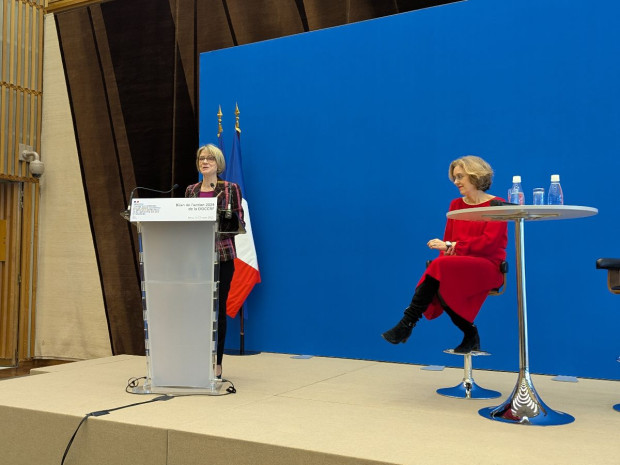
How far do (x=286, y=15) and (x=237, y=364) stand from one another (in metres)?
2.79

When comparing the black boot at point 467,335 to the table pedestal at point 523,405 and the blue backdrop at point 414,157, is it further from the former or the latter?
the blue backdrop at point 414,157

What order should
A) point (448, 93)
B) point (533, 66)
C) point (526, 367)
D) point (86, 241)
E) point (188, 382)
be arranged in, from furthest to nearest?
point (86, 241) → point (448, 93) → point (533, 66) → point (188, 382) → point (526, 367)

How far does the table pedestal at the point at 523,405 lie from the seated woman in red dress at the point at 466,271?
0.27 meters

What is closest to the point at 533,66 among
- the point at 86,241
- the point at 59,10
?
the point at 86,241

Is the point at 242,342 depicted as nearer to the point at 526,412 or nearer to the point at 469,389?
the point at 469,389

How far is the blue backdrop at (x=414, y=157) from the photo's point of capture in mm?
3891

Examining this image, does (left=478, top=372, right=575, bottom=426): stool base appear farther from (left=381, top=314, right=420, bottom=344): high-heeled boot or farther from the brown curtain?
the brown curtain

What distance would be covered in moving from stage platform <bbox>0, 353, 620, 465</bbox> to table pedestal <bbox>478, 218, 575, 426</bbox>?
58mm

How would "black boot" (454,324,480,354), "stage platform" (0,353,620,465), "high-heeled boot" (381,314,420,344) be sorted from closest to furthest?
"stage platform" (0,353,620,465), "high-heeled boot" (381,314,420,344), "black boot" (454,324,480,354)

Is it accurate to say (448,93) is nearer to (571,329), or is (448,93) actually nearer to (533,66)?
(533,66)

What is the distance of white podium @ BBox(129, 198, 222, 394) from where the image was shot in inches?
125

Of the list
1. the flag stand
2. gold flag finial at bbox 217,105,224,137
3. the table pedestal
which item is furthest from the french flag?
the table pedestal

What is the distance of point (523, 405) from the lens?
2.66 metres

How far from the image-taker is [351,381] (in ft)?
12.2
